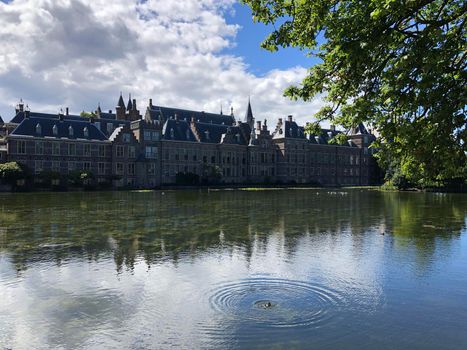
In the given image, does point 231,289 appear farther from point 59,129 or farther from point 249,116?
point 249,116

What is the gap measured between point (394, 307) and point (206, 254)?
267 inches

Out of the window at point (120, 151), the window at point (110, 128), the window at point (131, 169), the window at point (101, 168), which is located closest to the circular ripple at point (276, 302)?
the window at point (101, 168)

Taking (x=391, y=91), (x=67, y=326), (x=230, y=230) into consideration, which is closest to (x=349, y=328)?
(x=391, y=91)

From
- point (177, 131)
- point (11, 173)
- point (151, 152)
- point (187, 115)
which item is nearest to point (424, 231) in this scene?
point (11, 173)

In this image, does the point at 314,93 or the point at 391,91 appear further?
the point at 314,93

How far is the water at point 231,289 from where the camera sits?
8234mm

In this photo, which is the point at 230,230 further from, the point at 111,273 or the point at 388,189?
the point at 388,189

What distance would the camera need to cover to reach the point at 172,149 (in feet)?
263

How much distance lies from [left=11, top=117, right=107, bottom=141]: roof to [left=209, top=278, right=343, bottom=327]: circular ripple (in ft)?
204

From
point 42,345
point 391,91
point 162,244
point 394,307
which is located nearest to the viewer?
point 42,345

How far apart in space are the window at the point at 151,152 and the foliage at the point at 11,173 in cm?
2231

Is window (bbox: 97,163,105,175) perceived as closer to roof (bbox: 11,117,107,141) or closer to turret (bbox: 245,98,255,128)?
roof (bbox: 11,117,107,141)

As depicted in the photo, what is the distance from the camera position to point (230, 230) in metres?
20.7

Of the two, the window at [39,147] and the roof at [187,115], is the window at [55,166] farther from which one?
the roof at [187,115]
